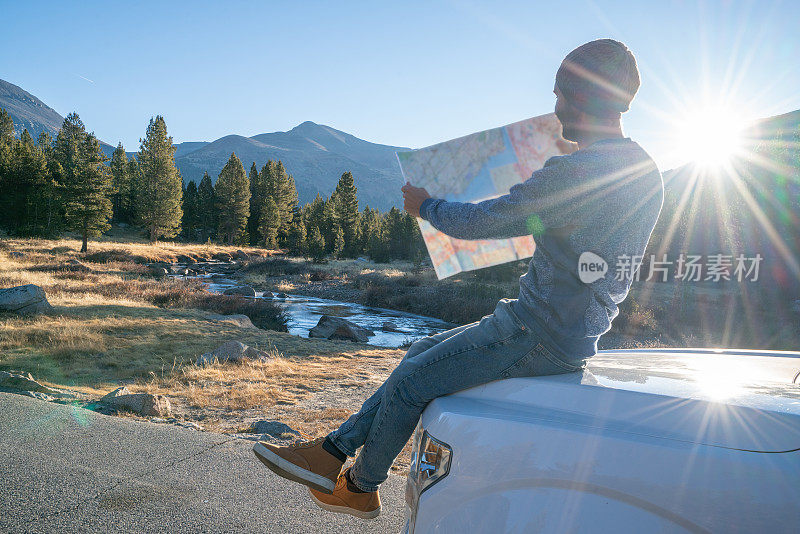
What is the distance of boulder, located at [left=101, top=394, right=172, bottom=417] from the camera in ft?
16.6

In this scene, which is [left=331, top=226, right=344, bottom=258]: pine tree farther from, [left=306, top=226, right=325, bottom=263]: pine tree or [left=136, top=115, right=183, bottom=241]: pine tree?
[left=136, top=115, right=183, bottom=241]: pine tree

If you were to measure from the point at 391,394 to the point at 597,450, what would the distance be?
32.1 inches

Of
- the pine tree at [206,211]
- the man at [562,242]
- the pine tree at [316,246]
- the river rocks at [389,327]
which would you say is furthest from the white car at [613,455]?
the pine tree at [206,211]

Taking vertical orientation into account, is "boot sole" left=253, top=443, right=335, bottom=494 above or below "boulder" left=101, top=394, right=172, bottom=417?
above

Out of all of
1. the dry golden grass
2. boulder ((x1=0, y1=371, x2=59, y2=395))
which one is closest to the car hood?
the dry golden grass

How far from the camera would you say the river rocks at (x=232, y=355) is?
831 centimetres

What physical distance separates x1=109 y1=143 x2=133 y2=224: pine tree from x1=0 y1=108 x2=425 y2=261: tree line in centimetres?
14

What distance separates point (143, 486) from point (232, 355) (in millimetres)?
5552

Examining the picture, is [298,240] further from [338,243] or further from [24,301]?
[24,301]

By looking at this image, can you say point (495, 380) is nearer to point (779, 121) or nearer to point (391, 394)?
point (391, 394)

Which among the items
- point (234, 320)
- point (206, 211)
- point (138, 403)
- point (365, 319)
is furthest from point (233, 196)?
point (138, 403)

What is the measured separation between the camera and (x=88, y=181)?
36219 millimetres

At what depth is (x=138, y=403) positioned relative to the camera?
510 centimetres

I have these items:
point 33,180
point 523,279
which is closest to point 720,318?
point 523,279
